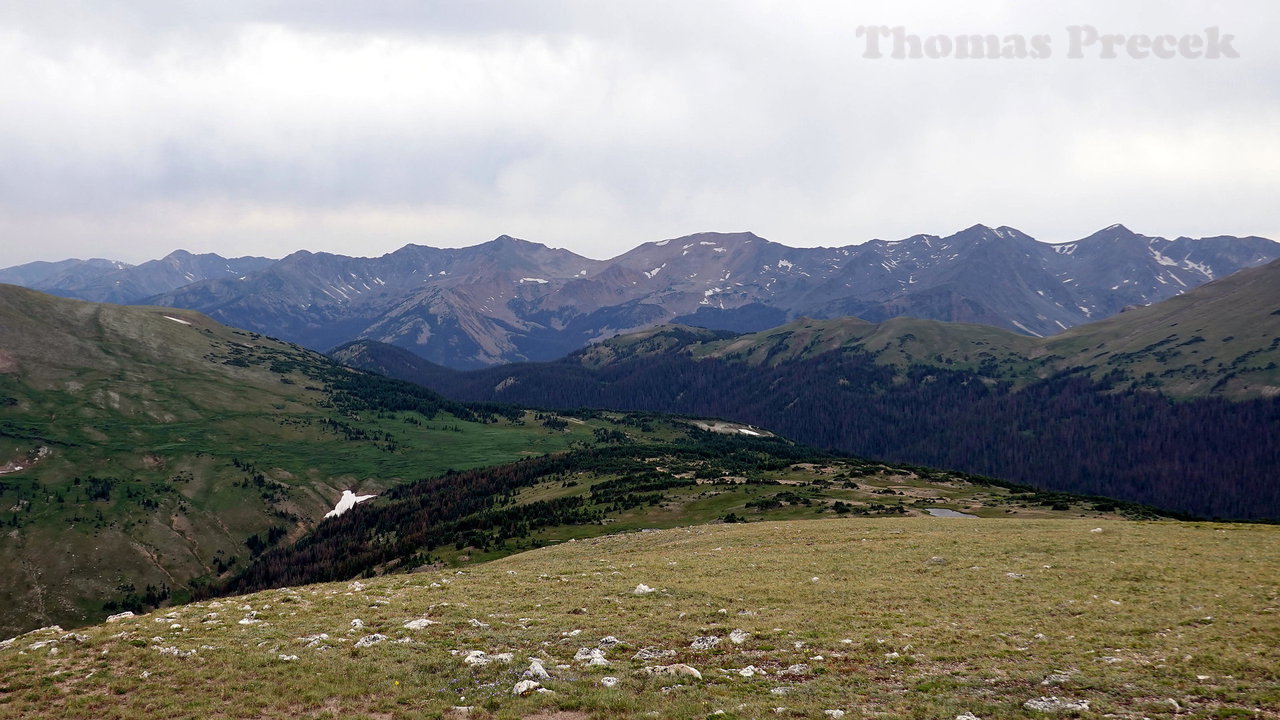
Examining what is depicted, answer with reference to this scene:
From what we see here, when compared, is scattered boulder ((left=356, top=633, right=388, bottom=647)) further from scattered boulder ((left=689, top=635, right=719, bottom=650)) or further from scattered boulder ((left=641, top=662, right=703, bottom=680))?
scattered boulder ((left=689, top=635, right=719, bottom=650))

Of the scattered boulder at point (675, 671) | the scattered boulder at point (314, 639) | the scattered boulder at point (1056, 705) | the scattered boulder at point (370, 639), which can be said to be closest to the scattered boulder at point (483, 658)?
the scattered boulder at point (370, 639)

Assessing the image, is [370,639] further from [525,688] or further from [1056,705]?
[1056,705]

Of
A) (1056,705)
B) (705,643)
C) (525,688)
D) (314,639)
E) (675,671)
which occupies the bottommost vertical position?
(314,639)

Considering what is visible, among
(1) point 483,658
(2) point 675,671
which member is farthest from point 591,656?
(1) point 483,658

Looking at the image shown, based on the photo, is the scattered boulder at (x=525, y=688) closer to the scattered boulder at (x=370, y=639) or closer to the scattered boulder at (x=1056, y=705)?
the scattered boulder at (x=370, y=639)

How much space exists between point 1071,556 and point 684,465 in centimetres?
14037

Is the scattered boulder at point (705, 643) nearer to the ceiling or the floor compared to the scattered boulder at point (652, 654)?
nearer to the floor

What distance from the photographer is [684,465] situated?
594 ft

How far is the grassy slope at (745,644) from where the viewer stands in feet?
69.1

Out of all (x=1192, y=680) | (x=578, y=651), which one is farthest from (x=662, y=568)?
(x=1192, y=680)

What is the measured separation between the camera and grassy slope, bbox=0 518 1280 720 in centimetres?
2105

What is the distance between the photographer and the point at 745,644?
88.4 feet

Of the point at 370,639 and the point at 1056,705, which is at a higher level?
the point at 1056,705

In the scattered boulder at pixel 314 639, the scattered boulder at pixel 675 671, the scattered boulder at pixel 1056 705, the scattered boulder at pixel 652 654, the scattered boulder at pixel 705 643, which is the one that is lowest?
the scattered boulder at pixel 314 639
